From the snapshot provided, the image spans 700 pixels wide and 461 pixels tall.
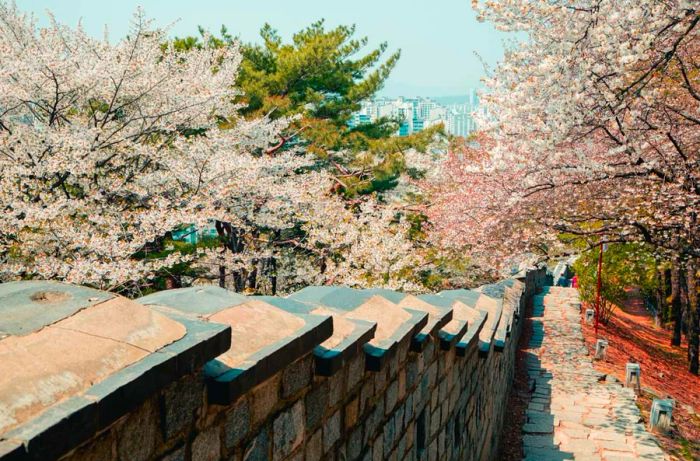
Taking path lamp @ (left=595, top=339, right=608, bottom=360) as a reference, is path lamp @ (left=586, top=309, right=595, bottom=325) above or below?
above

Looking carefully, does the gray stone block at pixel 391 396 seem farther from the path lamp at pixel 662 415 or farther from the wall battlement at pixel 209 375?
the path lamp at pixel 662 415

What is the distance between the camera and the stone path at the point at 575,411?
8578mm

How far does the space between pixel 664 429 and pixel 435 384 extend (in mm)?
6850

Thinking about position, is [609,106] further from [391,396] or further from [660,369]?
[660,369]

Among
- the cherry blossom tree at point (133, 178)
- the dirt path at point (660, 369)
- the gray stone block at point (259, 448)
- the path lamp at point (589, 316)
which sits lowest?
the dirt path at point (660, 369)

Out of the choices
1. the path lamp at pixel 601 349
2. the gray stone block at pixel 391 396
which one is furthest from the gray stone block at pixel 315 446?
the path lamp at pixel 601 349

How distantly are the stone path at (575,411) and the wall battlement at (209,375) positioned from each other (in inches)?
213

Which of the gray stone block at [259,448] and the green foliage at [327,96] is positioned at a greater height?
the green foliage at [327,96]

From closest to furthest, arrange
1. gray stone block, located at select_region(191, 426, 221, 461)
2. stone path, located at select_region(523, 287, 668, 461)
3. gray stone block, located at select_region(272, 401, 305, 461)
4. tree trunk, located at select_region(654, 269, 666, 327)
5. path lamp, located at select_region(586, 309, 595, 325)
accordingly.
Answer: gray stone block, located at select_region(191, 426, 221, 461)
gray stone block, located at select_region(272, 401, 305, 461)
stone path, located at select_region(523, 287, 668, 461)
path lamp, located at select_region(586, 309, 595, 325)
tree trunk, located at select_region(654, 269, 666, 327)

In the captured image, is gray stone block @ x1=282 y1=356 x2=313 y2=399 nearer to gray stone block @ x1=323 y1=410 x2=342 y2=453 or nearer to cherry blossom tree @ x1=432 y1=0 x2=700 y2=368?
gray stone block @ x1=323 y1=410 x2=342 y2=453

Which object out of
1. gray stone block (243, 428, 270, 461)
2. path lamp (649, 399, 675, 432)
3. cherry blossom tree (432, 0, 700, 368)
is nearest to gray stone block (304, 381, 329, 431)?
gray stone block (243, 428, 270, 461)

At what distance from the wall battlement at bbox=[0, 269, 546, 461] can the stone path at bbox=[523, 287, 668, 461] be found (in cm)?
541

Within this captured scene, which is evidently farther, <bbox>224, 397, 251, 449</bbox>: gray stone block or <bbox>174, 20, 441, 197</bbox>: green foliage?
<bbox>174, 20, 441, 197</bbox>: green foliage

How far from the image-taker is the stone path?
858 cm
